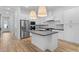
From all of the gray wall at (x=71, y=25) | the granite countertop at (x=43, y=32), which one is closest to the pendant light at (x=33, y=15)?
the granite countertop at (x=43, y=32)

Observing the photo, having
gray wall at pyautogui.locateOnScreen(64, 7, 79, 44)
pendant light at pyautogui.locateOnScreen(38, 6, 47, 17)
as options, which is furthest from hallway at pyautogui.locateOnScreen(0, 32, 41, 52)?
gray wall at pyautogui.locateOnScreen(64, 7, 79, 44)

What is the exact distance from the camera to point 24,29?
267 centimetres

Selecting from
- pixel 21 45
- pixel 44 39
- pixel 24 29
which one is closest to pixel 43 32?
pixel 44 39

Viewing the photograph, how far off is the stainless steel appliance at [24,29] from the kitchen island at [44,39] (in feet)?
0.42

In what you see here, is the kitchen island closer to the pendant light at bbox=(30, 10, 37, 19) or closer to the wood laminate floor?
the wood laminate floor

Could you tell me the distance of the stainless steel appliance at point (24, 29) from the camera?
8.57 ft

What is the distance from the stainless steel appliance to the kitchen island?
13 cm

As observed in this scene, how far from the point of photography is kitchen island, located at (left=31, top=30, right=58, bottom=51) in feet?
8.42

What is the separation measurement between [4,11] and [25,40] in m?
0.85

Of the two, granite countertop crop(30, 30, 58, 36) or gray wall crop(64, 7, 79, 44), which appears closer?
gray wall crop(64, 7, 79, 44)

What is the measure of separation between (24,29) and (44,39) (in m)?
0.55

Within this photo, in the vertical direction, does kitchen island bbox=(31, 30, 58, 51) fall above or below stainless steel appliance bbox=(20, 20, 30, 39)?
below
